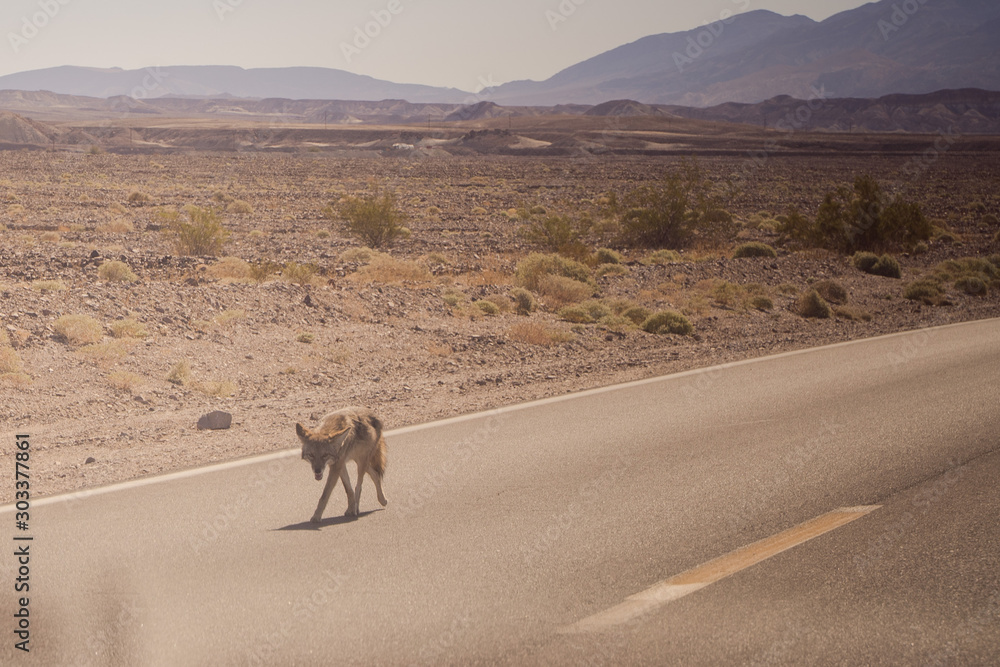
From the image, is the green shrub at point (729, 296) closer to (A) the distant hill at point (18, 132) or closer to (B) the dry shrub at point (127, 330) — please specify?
(B) the dry shrub at point (127, 330)

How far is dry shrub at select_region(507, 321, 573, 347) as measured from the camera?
1425cm

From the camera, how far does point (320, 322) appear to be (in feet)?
47.1

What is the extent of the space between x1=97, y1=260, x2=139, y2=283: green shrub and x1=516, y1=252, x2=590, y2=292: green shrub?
8.61 meters

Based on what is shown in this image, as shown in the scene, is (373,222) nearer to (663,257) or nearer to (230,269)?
(230,269)

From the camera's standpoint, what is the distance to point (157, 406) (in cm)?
982

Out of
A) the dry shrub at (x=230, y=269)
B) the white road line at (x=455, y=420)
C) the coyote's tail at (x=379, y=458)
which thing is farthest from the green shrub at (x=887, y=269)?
the coyote's tail at (x=379, y=458)

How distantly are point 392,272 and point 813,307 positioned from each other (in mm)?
9846

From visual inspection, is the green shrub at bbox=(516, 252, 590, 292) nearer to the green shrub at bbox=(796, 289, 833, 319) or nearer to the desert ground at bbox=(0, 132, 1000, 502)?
the desert ground at bbox=(0, 132, 1000, 502)

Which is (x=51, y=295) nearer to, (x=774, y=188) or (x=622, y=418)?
(x=622, y=418)

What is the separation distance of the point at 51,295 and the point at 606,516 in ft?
34.5

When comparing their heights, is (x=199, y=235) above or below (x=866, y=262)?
above

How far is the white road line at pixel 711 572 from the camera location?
4625 millimetres

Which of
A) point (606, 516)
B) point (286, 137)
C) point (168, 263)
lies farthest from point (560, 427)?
point (286, 137)

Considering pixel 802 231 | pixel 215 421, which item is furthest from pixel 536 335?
pixel 802 231
